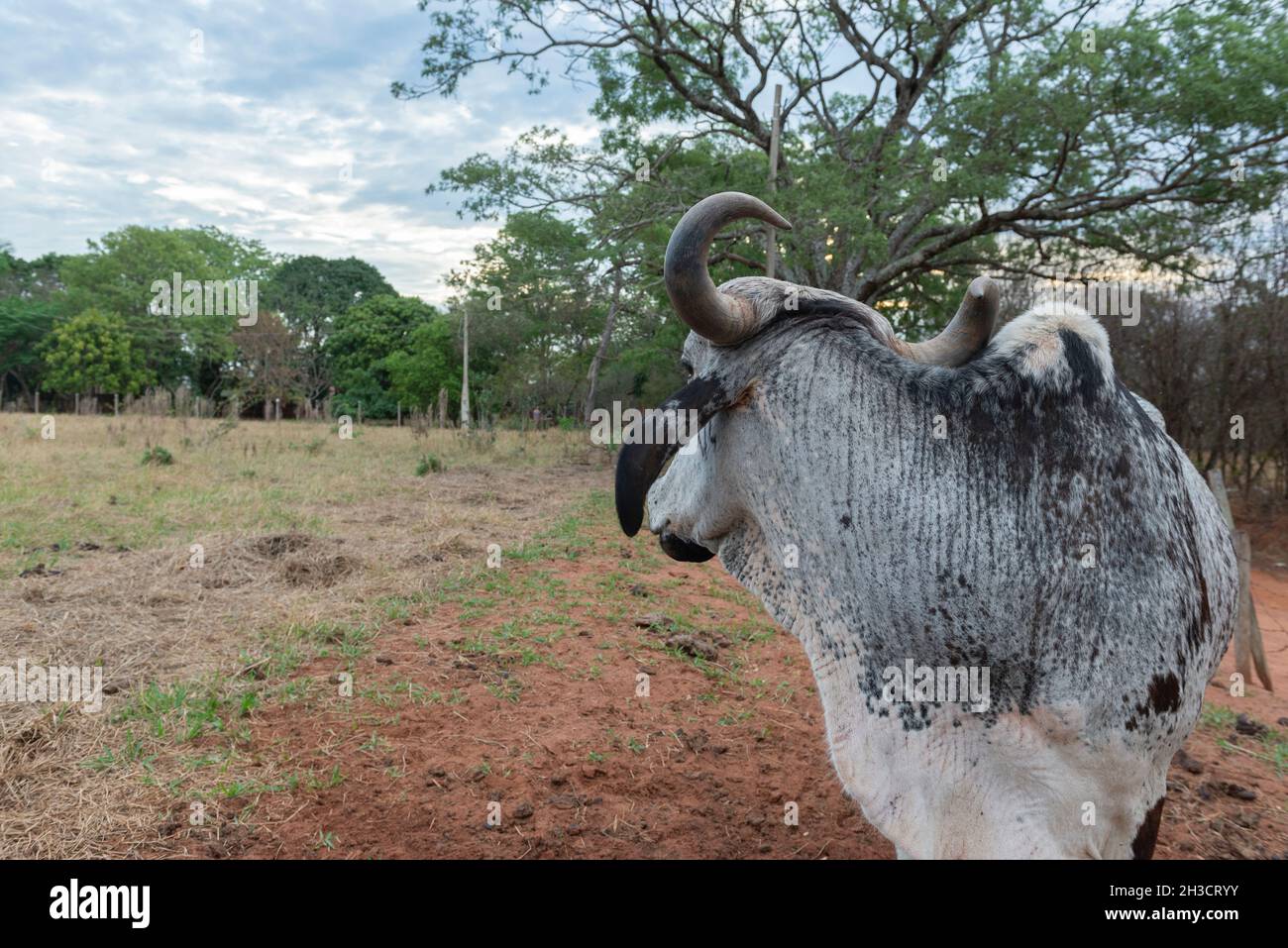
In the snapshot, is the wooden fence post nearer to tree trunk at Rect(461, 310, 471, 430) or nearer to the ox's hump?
the ox's hump

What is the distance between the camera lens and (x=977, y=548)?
157 cm

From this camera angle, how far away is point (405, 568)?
7.07 m

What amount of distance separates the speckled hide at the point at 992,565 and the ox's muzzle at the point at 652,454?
1.4 inches

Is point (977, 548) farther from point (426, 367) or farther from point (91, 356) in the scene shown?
point (91, 356)

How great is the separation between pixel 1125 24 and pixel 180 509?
1287 cm

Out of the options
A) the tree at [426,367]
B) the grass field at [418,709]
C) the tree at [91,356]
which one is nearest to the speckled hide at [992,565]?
the grass field at [418,709]

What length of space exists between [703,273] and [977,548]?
0.81 metres

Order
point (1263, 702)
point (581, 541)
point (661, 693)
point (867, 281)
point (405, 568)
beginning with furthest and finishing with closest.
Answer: point (867, 281) → point (581, 541) → point (405, 568) → point (1263, 702) → point (661, 693)

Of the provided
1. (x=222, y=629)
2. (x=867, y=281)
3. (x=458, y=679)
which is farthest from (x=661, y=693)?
(x=867, y=281)

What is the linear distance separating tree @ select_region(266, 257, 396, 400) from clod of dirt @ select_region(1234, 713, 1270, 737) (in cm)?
3866

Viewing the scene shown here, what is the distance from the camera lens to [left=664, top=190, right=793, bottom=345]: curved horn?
1678 mm

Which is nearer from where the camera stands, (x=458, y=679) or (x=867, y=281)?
(x=458, y=679)

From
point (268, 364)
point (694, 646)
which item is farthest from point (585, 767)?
point (268, 364)

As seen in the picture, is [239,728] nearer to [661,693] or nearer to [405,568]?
[661,693]
